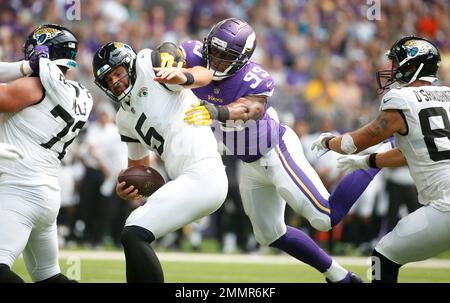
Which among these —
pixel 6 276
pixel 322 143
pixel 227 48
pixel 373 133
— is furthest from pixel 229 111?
pixel 6 276

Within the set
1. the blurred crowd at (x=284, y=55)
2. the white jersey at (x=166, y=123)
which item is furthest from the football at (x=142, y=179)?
the blurred crowd at (x=284, y=55)

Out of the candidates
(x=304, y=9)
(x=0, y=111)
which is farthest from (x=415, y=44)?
(x=304, y=9)


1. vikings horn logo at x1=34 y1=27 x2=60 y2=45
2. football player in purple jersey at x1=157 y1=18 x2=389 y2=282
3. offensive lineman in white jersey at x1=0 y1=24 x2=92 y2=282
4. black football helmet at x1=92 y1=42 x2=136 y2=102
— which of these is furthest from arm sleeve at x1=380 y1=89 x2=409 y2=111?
vikings horn logo at x1=34 y1=27 x2=60 y2=45

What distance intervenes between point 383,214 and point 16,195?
22.2 feet

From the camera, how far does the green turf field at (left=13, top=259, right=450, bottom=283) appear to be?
7.27 meters

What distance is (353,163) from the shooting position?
5.52 meters

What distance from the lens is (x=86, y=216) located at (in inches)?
421

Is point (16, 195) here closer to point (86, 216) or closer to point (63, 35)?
point (63, 35)

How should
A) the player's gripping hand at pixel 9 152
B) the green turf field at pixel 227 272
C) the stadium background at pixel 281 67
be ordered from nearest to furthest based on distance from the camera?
the player's gripping hand at pixel 9 152 → the green turf field at pixel 227 272 → the stadium background at pixel 281 67

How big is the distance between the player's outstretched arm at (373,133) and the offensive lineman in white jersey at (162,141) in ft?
2.64

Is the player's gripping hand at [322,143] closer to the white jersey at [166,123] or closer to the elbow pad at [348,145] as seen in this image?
the elbow pad at [348,145]

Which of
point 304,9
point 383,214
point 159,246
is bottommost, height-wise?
point 159,246

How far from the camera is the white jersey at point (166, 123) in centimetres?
499

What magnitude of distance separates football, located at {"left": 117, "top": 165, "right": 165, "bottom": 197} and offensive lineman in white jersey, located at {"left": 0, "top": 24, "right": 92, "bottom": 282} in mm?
431
